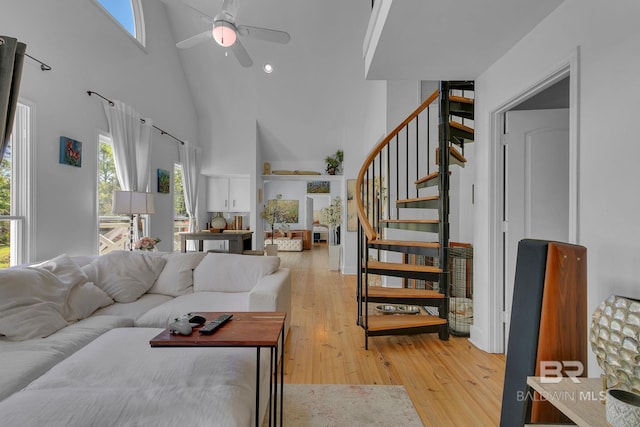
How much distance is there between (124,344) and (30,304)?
77 centimetres

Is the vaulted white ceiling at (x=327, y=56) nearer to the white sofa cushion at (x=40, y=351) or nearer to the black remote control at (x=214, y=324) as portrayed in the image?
the black remote control at (x=214, y=324)

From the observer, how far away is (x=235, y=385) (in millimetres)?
1419

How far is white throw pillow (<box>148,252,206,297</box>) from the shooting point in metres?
3.07

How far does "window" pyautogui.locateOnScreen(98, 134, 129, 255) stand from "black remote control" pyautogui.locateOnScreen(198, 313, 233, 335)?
9.93ft

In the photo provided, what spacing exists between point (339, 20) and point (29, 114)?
4.50 meters

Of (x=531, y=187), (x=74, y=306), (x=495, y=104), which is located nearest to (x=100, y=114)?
(x=74, y=306)

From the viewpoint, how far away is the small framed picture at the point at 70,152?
3.16 m

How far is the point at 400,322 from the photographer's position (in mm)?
3031

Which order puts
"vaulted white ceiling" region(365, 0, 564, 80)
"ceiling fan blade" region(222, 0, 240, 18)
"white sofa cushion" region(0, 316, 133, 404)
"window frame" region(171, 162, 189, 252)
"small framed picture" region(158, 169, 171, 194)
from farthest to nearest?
1. "window frame" region(171, 162, 189, 252)
2. "small framed picture" region(158, 169, 171, 194)
3. "ceiling fan blade" region(222, 0, 240, 18)
4. "vaulted white ceiling" region(365, 0, 564, 80)
5. "white sofa cushion" region(0, 316, 133, 404)

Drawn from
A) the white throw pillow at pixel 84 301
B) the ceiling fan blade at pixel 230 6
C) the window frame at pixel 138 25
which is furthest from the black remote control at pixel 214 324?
the window frame at pixel 138 25

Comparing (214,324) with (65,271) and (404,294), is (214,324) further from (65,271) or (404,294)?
(404,294)

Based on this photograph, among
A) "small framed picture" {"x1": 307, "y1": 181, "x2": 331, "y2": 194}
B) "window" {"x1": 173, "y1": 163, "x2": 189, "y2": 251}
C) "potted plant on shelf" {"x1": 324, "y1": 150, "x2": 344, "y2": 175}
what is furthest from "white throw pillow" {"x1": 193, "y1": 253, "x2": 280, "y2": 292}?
"small framed picture" {"x1": 307, "y1": 181, "x2": 331, "y2": 194}

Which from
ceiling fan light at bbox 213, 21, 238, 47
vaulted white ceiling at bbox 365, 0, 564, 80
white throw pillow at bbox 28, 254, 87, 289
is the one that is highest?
ceiling fan light at bbox 213, 21, 238, 47

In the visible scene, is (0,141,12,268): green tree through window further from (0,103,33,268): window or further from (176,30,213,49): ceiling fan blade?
(176,30,213,49): ceiling fan blade
